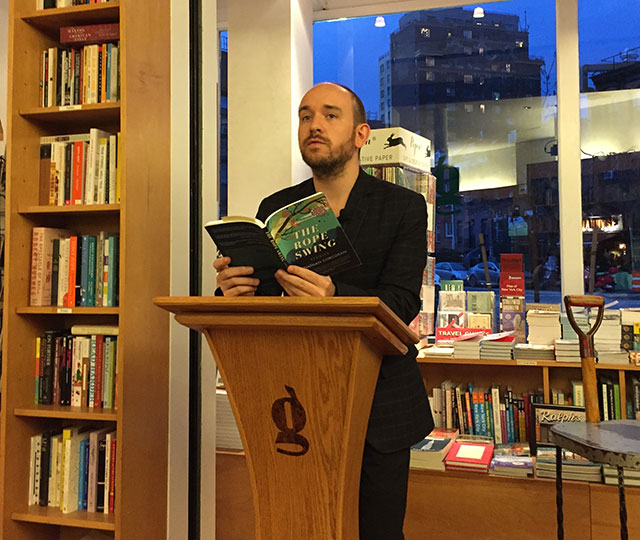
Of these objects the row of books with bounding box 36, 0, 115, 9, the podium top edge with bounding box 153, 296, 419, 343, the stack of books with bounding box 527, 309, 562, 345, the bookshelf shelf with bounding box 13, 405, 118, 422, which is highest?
the row of books with bounding box 36, 0, 115, 9

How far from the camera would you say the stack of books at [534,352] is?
2.97 meters

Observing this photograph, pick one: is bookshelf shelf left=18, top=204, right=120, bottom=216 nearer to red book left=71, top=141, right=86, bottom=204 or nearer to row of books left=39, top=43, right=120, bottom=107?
red book left=71, top=141, right=86, bottom=204

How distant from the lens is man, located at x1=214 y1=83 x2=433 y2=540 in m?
1.43

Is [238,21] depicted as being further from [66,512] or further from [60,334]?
[66,512]

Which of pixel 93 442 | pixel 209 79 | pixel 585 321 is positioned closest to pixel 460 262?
pixel 585 321


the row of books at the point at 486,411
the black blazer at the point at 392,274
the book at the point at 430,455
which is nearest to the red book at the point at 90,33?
the black blazer at the point at 392,274

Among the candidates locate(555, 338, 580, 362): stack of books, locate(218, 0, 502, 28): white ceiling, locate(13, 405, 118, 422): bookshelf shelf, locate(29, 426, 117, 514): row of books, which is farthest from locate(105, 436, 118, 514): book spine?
locate(218, 0, 502, 28): white ceiling

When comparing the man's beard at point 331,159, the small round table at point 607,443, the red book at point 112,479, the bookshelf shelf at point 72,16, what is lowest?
the red book at point 112,479

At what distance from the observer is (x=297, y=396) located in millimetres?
1192

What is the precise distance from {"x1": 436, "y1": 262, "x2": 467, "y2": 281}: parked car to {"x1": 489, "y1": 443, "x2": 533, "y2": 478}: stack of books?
1089mm

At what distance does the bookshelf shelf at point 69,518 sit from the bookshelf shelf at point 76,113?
4.78 ft

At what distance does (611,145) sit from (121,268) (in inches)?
109

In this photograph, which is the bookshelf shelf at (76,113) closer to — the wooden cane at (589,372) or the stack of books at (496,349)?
the wooden cane at (589,372)

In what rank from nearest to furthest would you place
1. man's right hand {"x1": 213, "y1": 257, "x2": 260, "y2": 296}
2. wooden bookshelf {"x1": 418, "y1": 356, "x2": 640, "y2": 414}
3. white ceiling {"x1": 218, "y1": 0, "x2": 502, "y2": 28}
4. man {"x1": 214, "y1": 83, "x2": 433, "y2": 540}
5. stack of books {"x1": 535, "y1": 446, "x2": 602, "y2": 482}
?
1. man's right hand {"x1": 213, "y1": 257, "x2": 260, "y2": 296}
2. man {"x1": 214, "y1": 83, "x2": 433, "y2": 540}
3. stack of books {"x1": 535, "y1": 446, "x2": 602, "y2": 482}
4. wooden bookshelf {"x1": 418, "y1": 356, "x2": 640, "y2": 414}
5. white ceiling {"x1": 218, "y1": 0, "x2": 502, "y2": 28}
